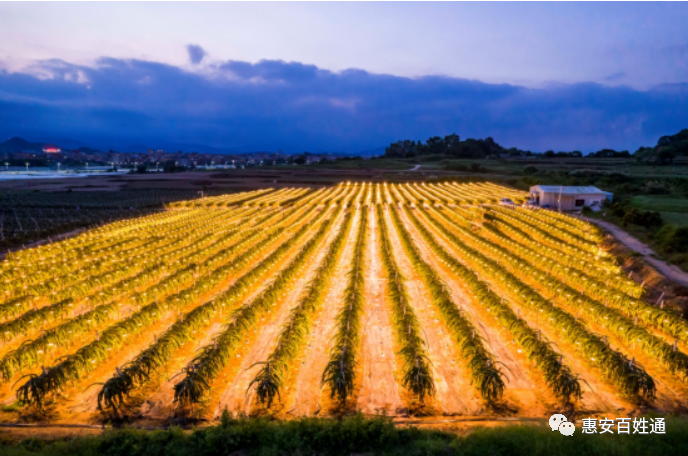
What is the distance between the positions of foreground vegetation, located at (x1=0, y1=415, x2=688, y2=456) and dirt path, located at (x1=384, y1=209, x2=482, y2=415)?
1.50 m

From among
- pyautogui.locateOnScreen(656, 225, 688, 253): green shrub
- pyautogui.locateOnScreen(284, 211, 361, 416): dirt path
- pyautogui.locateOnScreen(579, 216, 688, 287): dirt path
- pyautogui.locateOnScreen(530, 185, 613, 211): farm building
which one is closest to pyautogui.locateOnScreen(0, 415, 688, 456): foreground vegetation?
pyautogui.locateOnScreen(284, 211, 361, 416): dirt path

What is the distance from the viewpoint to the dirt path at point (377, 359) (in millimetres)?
Result: 8398

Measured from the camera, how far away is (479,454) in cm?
611

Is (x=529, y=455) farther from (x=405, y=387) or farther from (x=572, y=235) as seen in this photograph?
(x=572, y=235)

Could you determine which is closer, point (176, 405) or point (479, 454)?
point (479, 454)

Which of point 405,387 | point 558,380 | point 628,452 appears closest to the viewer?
point 628,452

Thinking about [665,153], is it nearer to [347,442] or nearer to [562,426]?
[562,426]

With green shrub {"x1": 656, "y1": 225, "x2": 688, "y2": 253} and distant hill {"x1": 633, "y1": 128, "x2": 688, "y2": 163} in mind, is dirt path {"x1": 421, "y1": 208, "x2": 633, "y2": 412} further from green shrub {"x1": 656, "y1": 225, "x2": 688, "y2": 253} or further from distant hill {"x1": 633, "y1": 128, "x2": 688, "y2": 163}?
distant hill {"x1": 633, "y1": 128, "x2": 688, "y2": 163}

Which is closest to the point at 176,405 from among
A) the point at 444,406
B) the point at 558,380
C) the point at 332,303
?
the point at 444,406

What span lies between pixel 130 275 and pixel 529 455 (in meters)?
16.9

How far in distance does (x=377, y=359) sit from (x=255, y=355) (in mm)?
3278

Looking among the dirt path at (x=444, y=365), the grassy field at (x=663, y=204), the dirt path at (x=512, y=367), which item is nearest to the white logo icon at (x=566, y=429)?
the dirt path at (x=512, y=367)

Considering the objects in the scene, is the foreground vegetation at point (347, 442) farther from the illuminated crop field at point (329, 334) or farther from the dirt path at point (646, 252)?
the dirt path at point (646, 252)

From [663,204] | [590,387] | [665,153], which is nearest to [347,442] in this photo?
[590,387]
